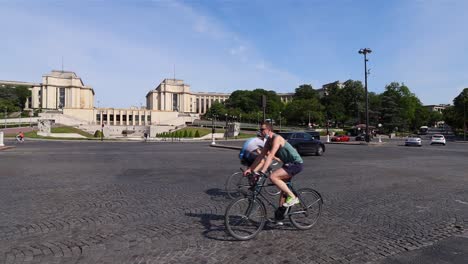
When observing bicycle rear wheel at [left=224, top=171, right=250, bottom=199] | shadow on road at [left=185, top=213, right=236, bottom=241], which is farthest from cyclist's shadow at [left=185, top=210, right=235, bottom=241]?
bicycle rear wheel at [left=224, top=171, right=250, bottom=199]

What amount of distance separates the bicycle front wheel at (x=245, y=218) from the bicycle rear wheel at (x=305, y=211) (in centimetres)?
66

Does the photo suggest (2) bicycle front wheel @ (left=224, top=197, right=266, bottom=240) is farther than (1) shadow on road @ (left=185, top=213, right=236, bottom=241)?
No

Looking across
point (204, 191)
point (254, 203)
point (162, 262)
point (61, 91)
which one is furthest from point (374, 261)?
point (61, 91)

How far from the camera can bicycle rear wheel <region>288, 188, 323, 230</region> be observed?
5.68 metres

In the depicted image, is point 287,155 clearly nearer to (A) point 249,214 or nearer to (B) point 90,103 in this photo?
(A) point 249,214

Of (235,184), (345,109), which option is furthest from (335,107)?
(235,184)

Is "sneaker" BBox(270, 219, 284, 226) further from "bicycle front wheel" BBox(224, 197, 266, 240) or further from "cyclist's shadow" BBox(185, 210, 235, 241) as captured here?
"cyclist's shadow" BBox(185, 210, 235, 241)

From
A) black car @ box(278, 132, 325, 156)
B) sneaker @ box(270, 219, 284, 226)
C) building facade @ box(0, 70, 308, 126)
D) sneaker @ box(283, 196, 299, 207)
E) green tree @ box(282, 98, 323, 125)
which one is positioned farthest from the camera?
building facade @ box(0, 70, 308, 126)

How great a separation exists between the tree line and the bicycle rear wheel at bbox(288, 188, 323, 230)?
7182 cm

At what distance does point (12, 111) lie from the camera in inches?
4471

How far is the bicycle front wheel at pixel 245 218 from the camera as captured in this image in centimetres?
511

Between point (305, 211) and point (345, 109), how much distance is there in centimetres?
12041

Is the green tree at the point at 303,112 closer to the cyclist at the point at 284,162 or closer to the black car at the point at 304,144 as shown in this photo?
the black car at the point at 304,144

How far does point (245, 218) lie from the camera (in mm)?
5215
